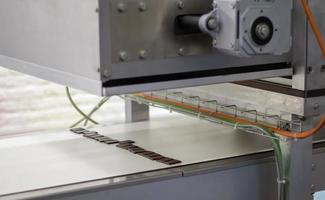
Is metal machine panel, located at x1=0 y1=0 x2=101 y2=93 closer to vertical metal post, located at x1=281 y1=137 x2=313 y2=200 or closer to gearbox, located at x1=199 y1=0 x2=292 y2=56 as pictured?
gearbox, located at x1=199 y1=0 x2=292 y2=56

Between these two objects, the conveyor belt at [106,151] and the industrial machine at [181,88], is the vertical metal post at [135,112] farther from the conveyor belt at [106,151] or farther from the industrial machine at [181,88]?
the industrial machine at [181,88]

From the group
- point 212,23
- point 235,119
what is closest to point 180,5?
point 212,23

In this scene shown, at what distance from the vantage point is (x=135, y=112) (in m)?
1.85

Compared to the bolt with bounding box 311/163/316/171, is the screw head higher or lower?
higher

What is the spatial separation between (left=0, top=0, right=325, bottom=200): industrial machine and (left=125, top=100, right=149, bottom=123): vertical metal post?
167 mm

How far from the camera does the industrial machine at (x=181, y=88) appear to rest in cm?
107

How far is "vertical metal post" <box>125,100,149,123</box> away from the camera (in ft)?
6.07

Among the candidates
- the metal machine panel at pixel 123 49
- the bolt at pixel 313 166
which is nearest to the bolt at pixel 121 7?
the metal machine panel at pixel 123 49

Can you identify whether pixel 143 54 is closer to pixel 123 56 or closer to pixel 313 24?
pixel 123 56

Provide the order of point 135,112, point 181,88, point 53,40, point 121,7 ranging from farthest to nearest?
point 135,112 < point 181,88 < point 53,40 < point 121,7

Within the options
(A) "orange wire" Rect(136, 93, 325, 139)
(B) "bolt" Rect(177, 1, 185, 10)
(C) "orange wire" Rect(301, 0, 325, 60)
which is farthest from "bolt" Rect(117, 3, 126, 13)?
(A) "orange wire" Rect(136, 93, 325, 139)

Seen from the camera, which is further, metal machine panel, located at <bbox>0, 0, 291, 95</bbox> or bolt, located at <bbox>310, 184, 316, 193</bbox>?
bolt, located at <bbox>310, 184, 316, 193</bbox>

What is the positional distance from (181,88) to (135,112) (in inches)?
22.5

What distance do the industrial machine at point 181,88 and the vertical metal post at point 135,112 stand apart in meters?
0.17
